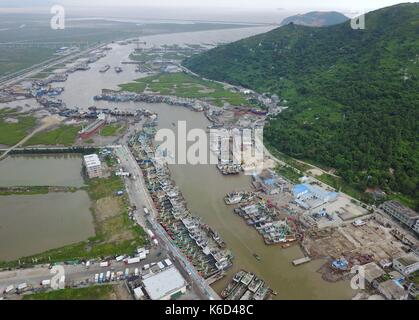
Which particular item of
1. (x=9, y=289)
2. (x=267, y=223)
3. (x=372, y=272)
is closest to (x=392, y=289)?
(x=372, y=272)

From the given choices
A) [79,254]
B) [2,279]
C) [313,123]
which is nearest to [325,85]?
[313,123]

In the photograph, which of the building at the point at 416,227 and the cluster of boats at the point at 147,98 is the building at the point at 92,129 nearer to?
the cluster of boats at the point at 147,98

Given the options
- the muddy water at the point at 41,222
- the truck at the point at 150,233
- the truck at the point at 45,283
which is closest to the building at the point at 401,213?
the truck at the point at 150,233

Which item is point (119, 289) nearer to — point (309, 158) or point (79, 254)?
point (79, 254)

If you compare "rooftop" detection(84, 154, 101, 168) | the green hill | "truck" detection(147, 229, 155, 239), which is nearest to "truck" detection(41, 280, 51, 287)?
"truck" detection(147, 229, 155, 239)

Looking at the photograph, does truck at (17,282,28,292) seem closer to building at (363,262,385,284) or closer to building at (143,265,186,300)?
building at (143,265,186,300)

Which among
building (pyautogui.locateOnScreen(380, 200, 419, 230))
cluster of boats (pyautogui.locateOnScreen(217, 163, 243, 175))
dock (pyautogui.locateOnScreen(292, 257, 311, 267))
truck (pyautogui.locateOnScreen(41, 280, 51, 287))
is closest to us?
truck (pyautogui.locateOnScreen(41, 280, 51, 287))
